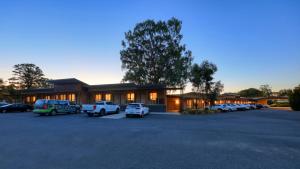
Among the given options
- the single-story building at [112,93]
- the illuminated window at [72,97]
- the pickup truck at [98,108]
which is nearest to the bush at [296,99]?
the single-story building at [112,93]

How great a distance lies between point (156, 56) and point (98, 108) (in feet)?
72.8

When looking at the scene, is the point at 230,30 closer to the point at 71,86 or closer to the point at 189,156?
the point at 189,156

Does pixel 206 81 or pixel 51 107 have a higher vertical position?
pixel 206 81

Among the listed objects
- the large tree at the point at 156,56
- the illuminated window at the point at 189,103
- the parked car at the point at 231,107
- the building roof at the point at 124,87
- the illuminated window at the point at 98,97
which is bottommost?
the parked car at the point at 231,107

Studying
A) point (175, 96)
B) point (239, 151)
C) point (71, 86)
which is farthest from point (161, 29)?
point (239, 151)

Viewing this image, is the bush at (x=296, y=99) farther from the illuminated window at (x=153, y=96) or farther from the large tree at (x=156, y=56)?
the illuminated window at (x=153, y=96)

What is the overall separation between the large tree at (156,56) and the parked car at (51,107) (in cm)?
1716

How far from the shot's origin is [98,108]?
2052 centimetres

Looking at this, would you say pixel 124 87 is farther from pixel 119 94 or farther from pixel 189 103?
pixel 189 103

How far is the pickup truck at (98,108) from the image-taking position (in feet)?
66.4

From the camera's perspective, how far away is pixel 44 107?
21.1m

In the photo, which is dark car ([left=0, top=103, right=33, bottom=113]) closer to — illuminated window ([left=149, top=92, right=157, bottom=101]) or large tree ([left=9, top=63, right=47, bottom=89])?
illuminated window ([left=149, top=92, right=157, bottom=101])

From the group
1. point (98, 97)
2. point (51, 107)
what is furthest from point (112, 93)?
point (51, 107)

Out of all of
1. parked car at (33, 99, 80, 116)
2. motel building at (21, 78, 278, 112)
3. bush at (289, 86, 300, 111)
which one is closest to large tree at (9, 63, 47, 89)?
motel building at (21, 78, 278, 112)
